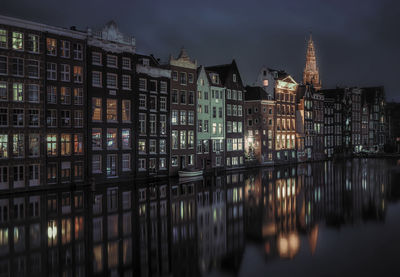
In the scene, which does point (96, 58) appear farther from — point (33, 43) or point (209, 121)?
point (209, 121)

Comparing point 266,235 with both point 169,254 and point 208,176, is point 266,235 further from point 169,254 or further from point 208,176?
point 208,176

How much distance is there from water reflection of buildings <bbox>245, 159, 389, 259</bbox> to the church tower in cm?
12755

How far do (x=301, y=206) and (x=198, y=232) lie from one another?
15664 mm

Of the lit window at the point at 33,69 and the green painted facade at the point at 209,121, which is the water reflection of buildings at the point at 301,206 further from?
the lit window at the point at 33,69

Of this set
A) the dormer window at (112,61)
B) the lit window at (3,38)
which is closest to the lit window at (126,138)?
the dormer window at (112,61)

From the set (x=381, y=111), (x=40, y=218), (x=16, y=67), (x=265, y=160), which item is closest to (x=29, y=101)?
(x=16, y=67)

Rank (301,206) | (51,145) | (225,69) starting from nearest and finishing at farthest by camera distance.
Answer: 1. (301,206)
2. (51,145)
3. (225,69)

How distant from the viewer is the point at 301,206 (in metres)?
43.5

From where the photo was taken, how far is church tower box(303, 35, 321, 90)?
191 meters

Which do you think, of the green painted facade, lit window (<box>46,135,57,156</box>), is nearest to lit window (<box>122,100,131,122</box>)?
lit window (<box>46,135,57,156</box>)

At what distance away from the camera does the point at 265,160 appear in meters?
96.8

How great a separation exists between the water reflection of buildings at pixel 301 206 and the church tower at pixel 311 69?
127552 millimetres

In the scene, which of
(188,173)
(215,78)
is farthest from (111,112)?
(215,78)

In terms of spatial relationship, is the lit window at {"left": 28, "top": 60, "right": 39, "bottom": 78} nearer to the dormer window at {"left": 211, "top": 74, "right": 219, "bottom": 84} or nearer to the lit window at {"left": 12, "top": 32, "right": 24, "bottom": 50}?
the lit window at {"left": 12, "top": 32, "right": 24, "bottom": 50}
